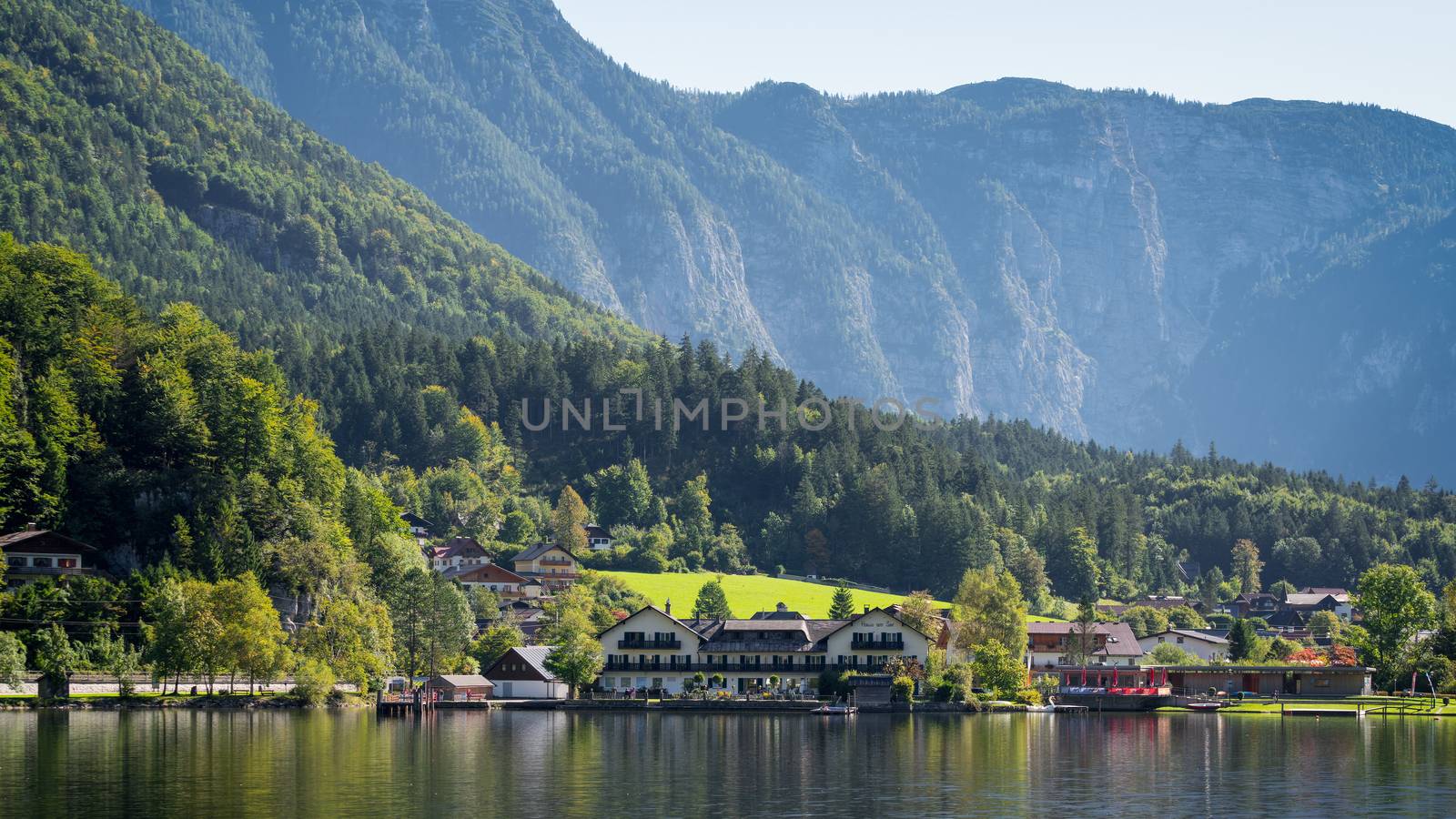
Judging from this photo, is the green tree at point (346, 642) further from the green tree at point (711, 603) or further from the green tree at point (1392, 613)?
the green tree at point (1392, 613)

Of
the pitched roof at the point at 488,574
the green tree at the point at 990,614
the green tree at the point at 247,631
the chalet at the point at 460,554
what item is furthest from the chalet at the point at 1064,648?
the green tree at the point at 247,631

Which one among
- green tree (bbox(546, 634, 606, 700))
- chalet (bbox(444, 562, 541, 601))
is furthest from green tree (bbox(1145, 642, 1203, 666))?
chalet (bbox(444, 562, 541, 601))

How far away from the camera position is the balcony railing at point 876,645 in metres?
136

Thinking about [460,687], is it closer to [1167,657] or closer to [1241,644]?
[1167,657]

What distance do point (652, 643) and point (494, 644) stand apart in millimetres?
13566

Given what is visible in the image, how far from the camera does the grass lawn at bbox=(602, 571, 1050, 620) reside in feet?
584

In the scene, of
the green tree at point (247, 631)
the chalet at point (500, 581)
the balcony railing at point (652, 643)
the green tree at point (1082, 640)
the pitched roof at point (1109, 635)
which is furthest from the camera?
the chalet at point (500, 581)

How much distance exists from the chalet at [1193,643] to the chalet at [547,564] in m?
58.1

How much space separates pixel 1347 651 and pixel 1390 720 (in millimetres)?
53120

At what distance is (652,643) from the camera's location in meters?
139

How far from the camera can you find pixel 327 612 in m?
125

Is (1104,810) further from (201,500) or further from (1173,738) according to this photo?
(201,500)

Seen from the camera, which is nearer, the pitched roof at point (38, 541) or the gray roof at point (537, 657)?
the pitched roof at point (38, 541)

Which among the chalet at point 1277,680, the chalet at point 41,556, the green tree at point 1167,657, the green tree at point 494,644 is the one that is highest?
the chalet at point 41,556
